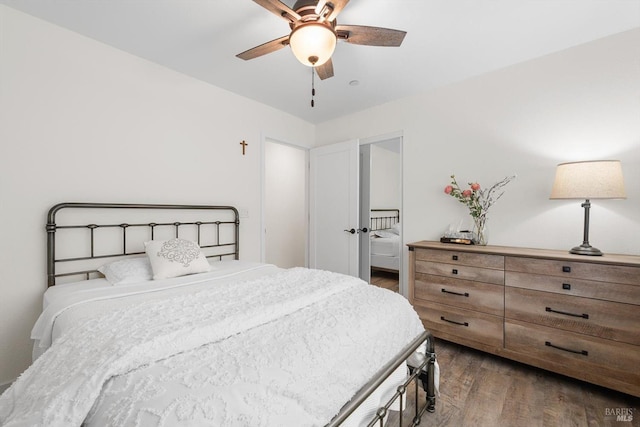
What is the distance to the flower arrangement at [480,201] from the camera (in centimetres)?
264

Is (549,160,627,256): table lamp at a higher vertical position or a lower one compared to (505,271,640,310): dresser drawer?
higher

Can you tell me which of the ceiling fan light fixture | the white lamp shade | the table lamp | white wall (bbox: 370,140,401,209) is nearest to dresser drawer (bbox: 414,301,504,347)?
the table lamp

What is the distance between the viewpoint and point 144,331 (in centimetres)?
110

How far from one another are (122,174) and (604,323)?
12.7 feet

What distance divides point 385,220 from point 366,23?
7.47ft

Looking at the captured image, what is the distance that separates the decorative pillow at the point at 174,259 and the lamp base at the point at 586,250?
2.93 m

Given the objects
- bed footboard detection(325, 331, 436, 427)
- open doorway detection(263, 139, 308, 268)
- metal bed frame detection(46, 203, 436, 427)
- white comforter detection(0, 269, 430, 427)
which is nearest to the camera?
white comforter detection(0, 269, 430, 427)

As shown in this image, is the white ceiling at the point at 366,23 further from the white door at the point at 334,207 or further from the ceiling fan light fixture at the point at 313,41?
the white door at the point at 334,207

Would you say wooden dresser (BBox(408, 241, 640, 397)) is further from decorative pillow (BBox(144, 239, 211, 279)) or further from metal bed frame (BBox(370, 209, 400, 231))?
decorative pillow (BBox(144, 239, 211, 279))

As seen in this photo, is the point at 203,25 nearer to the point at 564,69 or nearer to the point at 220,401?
the point at 220,401

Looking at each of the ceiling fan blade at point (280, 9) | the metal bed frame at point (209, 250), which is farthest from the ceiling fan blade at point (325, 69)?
the metal bed frame at point (209, 250)

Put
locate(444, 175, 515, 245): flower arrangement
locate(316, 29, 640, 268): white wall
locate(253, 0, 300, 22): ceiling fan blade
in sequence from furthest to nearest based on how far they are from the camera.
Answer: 1. locate(444, 175, 515, 245): flower arrangement
2. locate(316, 29, 640, 268): white wall
3. locate(253, 0, 300, 22): ceiling fan blade

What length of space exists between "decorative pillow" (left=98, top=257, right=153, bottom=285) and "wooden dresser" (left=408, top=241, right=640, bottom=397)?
2.40 m

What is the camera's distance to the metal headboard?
199 centimetres
